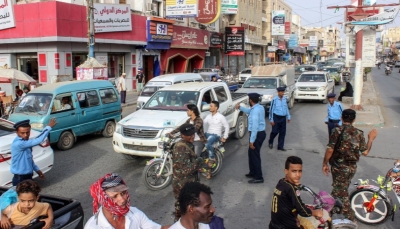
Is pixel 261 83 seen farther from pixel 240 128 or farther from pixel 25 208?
pixel 25 208

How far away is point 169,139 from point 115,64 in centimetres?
1912

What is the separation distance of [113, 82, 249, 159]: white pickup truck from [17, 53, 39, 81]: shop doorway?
45.3 ft

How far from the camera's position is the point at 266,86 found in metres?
17.1

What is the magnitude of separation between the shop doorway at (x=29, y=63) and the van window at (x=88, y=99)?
1135 cm

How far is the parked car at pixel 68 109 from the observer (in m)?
10.3

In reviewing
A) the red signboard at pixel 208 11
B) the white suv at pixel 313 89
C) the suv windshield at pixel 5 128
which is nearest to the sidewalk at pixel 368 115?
the white suv at pixel 313 89

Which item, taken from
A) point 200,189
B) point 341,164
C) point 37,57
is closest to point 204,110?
point 341,164

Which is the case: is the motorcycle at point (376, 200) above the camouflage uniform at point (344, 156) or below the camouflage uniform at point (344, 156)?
below

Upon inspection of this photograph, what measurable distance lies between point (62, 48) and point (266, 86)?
10696 mm

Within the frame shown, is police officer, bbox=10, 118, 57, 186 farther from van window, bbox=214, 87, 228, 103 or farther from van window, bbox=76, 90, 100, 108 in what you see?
van window, bbox=214, 87, 228, 103

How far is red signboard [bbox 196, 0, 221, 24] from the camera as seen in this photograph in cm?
3078

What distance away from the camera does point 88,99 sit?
37.9 feet

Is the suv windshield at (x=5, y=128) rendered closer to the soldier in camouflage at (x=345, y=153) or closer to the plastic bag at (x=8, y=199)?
the plastic bag at (x=8, y=199)

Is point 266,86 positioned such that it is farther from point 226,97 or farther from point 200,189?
point 200,189
